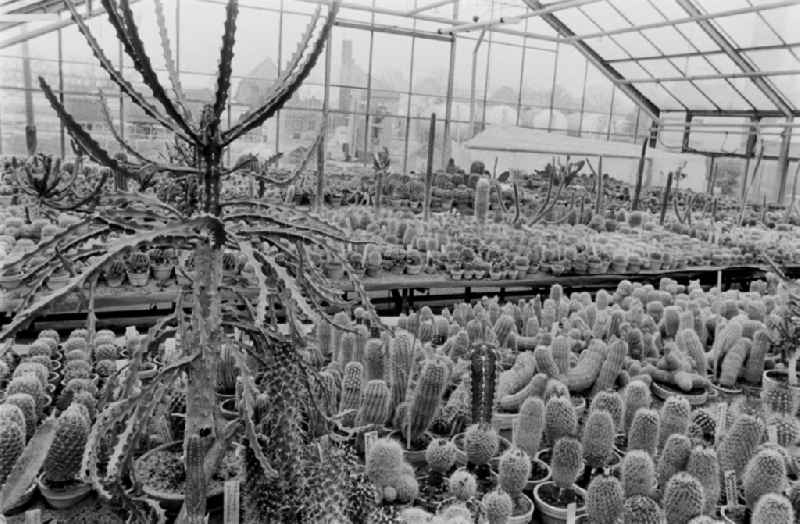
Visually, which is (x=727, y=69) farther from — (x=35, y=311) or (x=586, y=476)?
(x=35, y=311)

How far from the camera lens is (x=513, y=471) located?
6.77 ft

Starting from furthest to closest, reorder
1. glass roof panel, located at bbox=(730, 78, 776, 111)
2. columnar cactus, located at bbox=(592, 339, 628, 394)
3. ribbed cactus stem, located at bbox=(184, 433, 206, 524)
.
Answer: glass roof panel, located at bbox=(730, 78, 776, 111) → columnar cactus, located at bbox=(592, 339, 628, 394) → ribbed cactus stem, located at bbox=(184, 433, 206, 524)

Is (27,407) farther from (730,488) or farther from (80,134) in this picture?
(730,488)

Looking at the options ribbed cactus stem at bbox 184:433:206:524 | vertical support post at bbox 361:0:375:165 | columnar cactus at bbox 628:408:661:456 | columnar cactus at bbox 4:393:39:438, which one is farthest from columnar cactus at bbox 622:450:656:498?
vertical support post at bbox 361:0:375:165

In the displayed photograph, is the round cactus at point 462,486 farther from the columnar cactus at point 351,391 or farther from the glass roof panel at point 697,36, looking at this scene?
the glass roof panel at point 697,36

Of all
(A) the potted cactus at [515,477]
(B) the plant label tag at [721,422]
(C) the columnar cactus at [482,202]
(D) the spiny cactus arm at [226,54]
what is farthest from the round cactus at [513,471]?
(C) the columnar cactus at [482,202]

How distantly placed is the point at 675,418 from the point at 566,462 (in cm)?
52

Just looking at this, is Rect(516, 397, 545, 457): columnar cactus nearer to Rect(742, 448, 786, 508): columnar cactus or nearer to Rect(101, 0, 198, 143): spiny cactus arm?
Rect(742, 448, 786, 508): columnar cactus

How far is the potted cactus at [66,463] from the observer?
1.88 meters

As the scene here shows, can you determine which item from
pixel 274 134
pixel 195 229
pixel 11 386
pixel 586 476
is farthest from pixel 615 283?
pixel 274 134

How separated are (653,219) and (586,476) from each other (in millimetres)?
8431

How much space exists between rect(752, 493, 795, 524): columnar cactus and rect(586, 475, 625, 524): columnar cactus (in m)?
0.36

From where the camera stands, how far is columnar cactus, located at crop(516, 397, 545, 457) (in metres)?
2.33

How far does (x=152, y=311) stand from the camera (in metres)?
5.15
